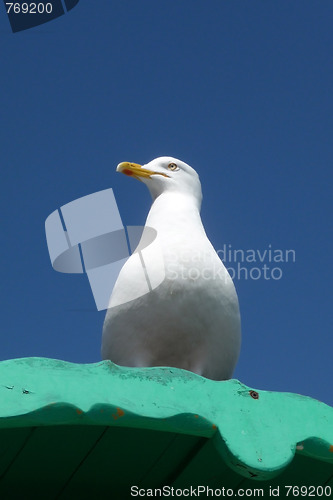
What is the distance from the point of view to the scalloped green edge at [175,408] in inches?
71.5

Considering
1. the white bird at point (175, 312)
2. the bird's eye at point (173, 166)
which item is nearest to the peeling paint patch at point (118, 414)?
the white bird at point (175, 312)

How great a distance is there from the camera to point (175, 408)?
75.7 inches

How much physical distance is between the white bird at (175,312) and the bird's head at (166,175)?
0.53 m

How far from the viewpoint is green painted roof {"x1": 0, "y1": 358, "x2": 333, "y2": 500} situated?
185 centimetres

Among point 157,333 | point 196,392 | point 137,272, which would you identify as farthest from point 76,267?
point 196,392

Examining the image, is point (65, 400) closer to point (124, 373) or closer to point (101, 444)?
point (124, 373)

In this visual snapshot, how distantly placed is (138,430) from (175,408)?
0.32m

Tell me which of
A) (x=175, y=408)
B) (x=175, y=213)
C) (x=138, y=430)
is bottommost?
(x=138, y=430)

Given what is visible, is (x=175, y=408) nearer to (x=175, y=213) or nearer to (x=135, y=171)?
(x=175, y=213)

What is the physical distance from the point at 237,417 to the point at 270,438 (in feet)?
0.37

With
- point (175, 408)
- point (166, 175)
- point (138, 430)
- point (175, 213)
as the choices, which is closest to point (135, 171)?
point (166, 175)

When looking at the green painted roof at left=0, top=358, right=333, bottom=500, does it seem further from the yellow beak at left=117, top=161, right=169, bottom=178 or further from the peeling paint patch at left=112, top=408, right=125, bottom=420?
the yellow beak at left=117, top=161, right=169, bottom=178

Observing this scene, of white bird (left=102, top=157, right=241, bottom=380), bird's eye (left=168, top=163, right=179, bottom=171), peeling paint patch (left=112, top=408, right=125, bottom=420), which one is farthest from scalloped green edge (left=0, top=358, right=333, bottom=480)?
bird's eye (left=168, top=163, right=179, bottom=171)

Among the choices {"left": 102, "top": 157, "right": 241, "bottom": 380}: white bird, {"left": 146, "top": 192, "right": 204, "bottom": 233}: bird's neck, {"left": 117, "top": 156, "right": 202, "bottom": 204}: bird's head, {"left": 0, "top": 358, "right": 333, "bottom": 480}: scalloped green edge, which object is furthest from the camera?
{"left": 117, "top": 156, "right": 202, "bottom": 204}: bird's head
